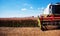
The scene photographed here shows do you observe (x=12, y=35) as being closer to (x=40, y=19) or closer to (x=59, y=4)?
(x=40, y=19)

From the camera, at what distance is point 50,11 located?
53.2 ft

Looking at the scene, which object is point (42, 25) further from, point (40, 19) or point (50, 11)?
point (50, 11)

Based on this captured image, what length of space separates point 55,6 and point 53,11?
603 millimetres

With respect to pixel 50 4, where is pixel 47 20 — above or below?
below

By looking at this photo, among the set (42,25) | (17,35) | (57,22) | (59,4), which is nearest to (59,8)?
(59,4)

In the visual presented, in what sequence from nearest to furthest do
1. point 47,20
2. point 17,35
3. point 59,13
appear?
point 17,35, point 47,20, point 59,13

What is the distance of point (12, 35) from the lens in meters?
10.7

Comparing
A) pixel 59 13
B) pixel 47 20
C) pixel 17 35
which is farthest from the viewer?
pixel 59 13

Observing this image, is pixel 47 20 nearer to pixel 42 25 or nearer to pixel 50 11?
pixel 42 25

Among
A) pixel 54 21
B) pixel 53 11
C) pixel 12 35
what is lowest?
pixel 12 35

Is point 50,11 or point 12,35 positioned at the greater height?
point 50,11

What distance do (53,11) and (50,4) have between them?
2.82 feet

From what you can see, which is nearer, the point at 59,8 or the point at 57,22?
the point at 57,22

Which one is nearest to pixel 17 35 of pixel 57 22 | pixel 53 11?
pixel 57 22
